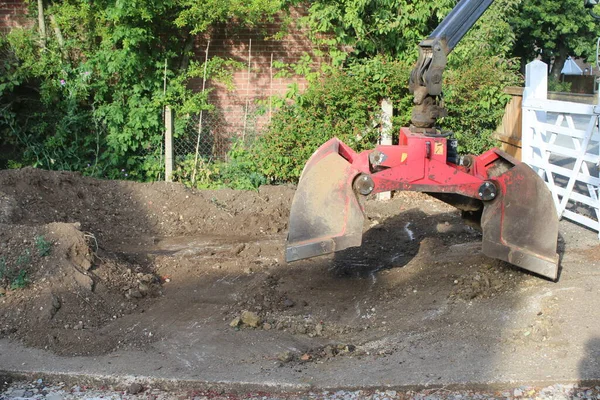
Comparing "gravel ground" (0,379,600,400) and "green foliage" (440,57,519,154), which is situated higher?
"green foliage" (440,57,519,154)

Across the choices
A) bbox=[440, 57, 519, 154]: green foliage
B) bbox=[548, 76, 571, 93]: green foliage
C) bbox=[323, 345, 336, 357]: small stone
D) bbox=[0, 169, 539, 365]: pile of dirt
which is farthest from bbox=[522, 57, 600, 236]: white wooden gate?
bbox=[548, 76, 571, 93]: green foliage

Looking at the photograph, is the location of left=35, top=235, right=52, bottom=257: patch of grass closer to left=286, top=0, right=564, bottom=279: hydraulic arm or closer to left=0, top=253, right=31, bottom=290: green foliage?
left=0, top=253, right=31, bottom=290: green foliage

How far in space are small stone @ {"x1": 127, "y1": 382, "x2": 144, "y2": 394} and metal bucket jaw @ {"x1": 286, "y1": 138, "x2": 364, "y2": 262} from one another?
5.43ft

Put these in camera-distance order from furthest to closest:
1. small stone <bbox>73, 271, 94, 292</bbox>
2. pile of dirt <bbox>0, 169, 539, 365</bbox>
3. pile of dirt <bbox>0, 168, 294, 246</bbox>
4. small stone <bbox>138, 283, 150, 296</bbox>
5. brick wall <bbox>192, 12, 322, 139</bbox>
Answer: brick wall <bbox>192, 12, 322, 139</bbox> < pile of dirt <bbox>0, 168, 294, 246</bbox> < small stone <bbox>138, 283, 150, 296</bbox> < small stone <bbox>73, 271, 94, 292</bbox> < pile of dirt <bbox>0, 169, 539, 365</bbox>

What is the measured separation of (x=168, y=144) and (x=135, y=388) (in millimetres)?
7418

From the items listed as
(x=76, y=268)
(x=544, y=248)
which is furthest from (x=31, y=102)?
(x=544, y=248)

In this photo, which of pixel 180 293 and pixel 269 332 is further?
pixel 180 293

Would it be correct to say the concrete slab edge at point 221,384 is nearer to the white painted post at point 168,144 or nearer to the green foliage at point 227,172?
the green foliage at point 227,172

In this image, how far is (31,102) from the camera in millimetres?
13000

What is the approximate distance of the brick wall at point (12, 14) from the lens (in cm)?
1338

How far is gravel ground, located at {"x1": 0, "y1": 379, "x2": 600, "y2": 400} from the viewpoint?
5.55 m

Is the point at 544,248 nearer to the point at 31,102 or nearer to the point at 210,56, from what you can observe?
the point at 210,56

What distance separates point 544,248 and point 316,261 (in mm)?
2920

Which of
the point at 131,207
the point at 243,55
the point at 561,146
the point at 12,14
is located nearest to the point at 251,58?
the point at 243,55
